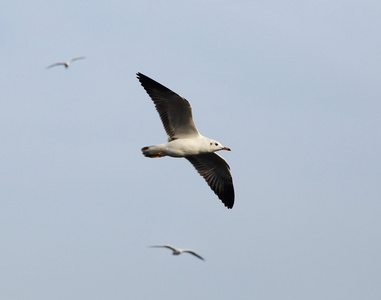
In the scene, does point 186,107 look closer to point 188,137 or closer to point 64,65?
point 188,137

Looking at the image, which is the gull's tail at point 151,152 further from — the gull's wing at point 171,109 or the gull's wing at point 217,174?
the gull's wing at point 217,174

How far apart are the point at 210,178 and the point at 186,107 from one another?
16.6 ft

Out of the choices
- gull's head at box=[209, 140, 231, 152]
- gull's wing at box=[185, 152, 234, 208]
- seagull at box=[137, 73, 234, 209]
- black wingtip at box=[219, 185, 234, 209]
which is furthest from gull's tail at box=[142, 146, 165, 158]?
black wingtip at box=[219, 185, 234, 209]

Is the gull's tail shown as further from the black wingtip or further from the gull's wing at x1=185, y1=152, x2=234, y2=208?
the black wingtip

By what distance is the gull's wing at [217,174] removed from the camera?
3434cm

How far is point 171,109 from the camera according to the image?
31406mm

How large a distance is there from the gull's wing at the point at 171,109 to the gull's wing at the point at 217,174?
99.9 inches

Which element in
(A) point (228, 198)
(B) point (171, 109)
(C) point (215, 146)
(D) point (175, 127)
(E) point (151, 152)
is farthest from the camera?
(A) point (228, 198)

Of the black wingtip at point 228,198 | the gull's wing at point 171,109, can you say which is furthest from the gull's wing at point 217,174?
the gull's wing at point 171,109

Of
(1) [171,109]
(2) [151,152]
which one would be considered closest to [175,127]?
(1) [171,109]

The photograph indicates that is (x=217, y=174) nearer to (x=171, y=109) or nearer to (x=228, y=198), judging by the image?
(x=228, y=198)

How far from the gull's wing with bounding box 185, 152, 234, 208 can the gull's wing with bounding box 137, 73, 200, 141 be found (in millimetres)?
2536

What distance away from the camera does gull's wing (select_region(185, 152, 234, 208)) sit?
34.3m

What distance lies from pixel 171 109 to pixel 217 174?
472 centimetres
